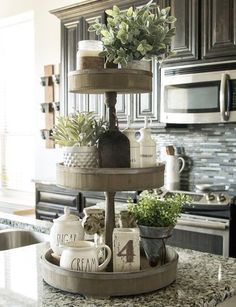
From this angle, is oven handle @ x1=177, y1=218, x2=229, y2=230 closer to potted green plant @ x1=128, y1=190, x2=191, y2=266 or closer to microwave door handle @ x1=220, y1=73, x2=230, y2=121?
microwave door handle @ x1=220, y1=73, x2=230, y2=121

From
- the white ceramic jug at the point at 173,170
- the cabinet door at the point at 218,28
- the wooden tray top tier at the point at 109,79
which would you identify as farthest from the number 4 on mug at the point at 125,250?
the white ceramic jug at the point at 173,170

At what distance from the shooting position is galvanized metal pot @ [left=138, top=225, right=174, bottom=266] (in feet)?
4.66

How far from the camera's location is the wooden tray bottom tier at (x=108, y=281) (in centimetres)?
131

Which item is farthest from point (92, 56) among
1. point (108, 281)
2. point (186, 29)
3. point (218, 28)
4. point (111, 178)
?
point (186, 29)

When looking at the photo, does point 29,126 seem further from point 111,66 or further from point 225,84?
point 111,66

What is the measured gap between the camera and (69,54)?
436cm

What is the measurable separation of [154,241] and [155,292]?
0.16 metres

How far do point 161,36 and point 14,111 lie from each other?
13.8 ft

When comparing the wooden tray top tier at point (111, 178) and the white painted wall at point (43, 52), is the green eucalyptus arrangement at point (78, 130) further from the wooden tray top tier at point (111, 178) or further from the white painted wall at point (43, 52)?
the white painted wall at point (43, 52)

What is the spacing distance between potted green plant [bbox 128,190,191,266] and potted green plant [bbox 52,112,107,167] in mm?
211

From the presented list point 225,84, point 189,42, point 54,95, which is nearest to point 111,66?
point 225,84

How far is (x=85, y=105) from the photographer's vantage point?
4.25m

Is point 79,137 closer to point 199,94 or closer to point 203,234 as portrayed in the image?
point 203,234

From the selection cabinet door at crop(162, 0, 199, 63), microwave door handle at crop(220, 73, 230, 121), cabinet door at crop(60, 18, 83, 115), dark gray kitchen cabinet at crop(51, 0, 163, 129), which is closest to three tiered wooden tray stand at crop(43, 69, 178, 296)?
microwave door handle at crop(220, 73, 230, 121)
